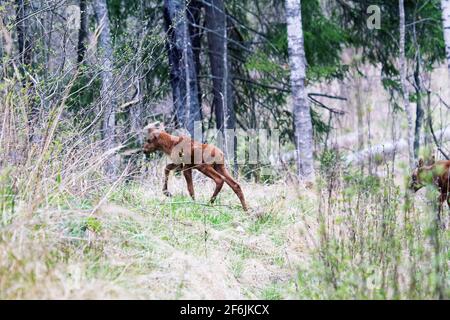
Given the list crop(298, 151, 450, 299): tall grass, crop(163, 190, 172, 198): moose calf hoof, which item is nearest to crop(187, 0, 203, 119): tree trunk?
crop(163, 190, 172, 198): moose calf hoof

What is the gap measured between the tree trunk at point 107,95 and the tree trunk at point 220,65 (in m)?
1.85

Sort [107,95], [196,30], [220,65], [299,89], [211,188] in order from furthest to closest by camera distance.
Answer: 1. [196,30]
2. [220,65]
3. [299,89]
4. [211,188]
5. [107,95]

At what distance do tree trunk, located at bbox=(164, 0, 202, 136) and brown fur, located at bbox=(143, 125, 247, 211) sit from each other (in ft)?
11.6

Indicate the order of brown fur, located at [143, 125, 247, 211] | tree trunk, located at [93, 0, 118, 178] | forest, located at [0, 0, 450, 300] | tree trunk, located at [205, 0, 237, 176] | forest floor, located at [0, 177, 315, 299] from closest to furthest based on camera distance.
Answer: forest floor, located at [0, 177, 315, 299] → forest, located at [0, 0, 450, 300] → brown fur, located at [143, 125, 247, 211] → tree trunk, located at [93, 0, 118, 178] → tree trunk, located at [205, 0, 237, 176]

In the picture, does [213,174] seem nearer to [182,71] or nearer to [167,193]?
[167,193]

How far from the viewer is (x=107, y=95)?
311 inches

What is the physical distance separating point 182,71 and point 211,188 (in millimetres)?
3518

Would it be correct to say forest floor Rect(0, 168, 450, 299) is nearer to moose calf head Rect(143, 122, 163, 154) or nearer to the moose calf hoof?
the moose calf hoof

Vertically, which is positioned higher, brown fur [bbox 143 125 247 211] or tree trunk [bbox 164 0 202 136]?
tree trunk [bbox 164 0 202 136]

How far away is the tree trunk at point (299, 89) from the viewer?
10.2m

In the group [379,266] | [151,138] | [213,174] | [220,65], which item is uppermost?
[220,65]

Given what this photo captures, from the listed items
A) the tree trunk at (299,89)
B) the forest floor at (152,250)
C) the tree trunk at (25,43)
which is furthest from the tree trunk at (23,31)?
the tree trunk at (299,89)

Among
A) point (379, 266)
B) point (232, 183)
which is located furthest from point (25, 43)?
point (379, 266)

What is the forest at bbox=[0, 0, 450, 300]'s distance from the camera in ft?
15.3
